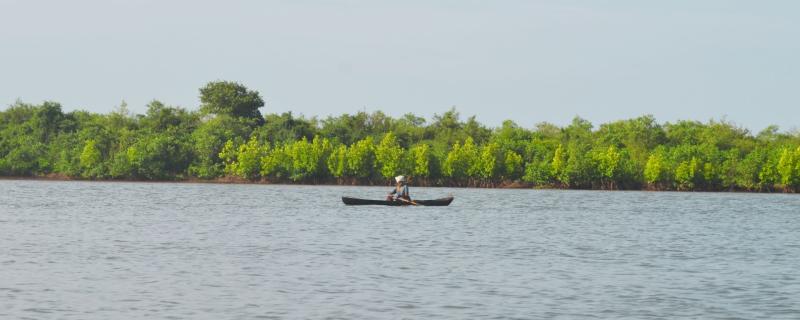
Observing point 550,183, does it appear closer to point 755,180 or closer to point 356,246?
point 755,180

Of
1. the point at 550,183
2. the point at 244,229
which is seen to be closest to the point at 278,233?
the point at 244,229

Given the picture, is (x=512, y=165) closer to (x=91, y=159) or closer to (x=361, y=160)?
(x=361, y=160)

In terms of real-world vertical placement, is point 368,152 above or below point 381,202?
above

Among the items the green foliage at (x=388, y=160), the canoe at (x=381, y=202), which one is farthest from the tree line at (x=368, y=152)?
the canoe at (x=381, y=202)

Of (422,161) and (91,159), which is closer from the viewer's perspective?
(422,161)

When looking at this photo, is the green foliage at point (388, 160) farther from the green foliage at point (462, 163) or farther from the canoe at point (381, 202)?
the canoe at point (381, 202)

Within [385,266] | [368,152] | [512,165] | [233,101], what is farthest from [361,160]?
[385,266]

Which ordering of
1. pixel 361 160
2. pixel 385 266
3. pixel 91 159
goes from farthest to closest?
1. pixel 91 159
2. pixel 361 160
3. pixel 385 266

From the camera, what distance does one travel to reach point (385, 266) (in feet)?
95.3

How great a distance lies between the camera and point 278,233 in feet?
134

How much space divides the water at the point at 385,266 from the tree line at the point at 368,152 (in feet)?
195

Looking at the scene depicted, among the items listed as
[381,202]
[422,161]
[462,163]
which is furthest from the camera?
[462,163]

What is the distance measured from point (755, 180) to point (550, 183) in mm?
19621

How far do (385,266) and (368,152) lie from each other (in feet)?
290
